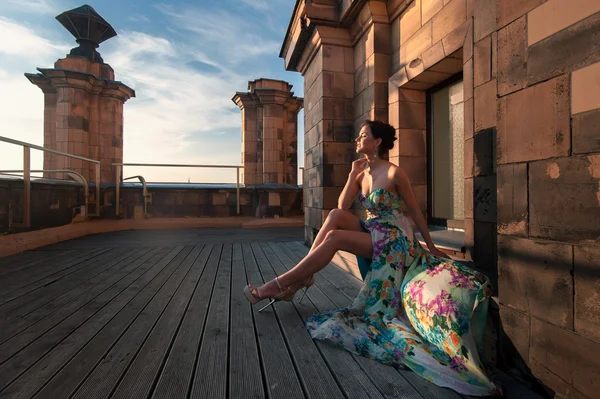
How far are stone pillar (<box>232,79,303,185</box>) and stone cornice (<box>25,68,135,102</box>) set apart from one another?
3784mm

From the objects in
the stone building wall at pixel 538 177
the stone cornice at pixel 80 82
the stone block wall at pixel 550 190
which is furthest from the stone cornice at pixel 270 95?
the stone block wall at pixel 550 190

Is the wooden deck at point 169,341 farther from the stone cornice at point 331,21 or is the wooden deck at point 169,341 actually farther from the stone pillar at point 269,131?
the stone pillar at point 269,131

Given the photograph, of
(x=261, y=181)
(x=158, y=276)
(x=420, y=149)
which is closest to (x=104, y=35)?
(x=261, y=181)

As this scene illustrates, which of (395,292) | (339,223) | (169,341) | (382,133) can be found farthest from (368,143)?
(169,341)

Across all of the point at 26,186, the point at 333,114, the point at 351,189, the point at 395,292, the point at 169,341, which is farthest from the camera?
the point at 26,186

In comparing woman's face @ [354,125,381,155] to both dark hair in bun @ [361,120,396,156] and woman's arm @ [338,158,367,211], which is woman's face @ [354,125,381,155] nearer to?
dark hair in bun @ [361,120,396,156]

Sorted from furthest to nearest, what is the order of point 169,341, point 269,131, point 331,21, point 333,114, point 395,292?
point 269,131 → point 333,114 → point 331,21 → point 395,292 → point 169,341

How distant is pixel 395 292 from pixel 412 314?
0.26 m

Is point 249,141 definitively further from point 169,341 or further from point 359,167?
point 169,341

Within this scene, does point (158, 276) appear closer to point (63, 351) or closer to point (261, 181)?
point (63, 351)

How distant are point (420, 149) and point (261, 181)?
885 cm

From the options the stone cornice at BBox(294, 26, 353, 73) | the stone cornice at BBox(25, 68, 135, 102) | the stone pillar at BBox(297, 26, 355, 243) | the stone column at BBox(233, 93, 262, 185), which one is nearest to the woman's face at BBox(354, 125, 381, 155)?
the stone pillar at BBox(297, 26, 355, 243)

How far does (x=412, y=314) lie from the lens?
1.61m

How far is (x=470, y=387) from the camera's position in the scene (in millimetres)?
1274
